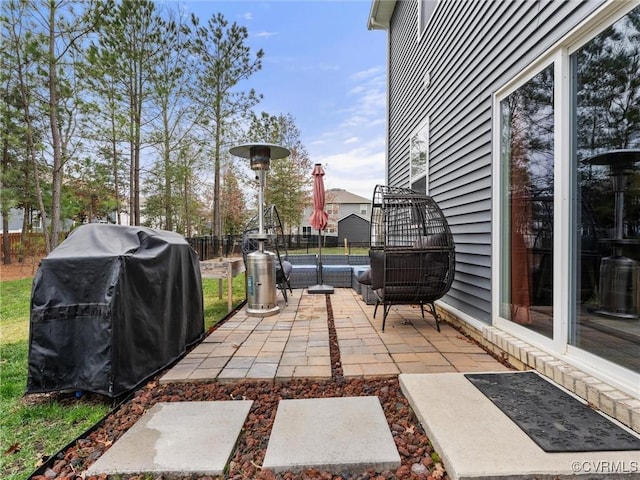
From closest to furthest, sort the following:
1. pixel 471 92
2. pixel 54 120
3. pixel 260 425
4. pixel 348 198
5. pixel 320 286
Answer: pixel 260 425, pixel 471 92, pixel 54 120, pixel 320 286, pixel 348 198

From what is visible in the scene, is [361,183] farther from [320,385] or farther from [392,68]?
[320,385]

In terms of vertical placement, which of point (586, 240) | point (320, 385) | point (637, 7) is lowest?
point (320, 385)

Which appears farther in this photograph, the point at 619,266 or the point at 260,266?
the point at 260,266

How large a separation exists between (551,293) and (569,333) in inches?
10.6

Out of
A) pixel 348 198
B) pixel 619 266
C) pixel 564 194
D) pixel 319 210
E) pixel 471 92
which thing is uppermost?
pixel 348 198

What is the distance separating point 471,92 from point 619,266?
2.21 metres

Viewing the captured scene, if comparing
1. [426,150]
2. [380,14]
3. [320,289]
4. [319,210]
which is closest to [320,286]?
[320,289]

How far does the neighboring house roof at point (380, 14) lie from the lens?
7000mm

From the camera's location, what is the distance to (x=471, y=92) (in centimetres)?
357

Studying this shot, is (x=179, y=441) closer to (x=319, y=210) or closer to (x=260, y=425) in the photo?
(x=260, y=425)

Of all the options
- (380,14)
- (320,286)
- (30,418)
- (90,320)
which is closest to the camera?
(30,418)

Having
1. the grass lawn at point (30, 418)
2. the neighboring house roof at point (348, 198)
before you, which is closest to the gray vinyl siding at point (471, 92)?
the grass lawn at point (30, 418)

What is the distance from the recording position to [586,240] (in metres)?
2.16

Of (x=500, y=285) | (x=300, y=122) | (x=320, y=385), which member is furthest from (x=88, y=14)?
(x=300, y=122)
